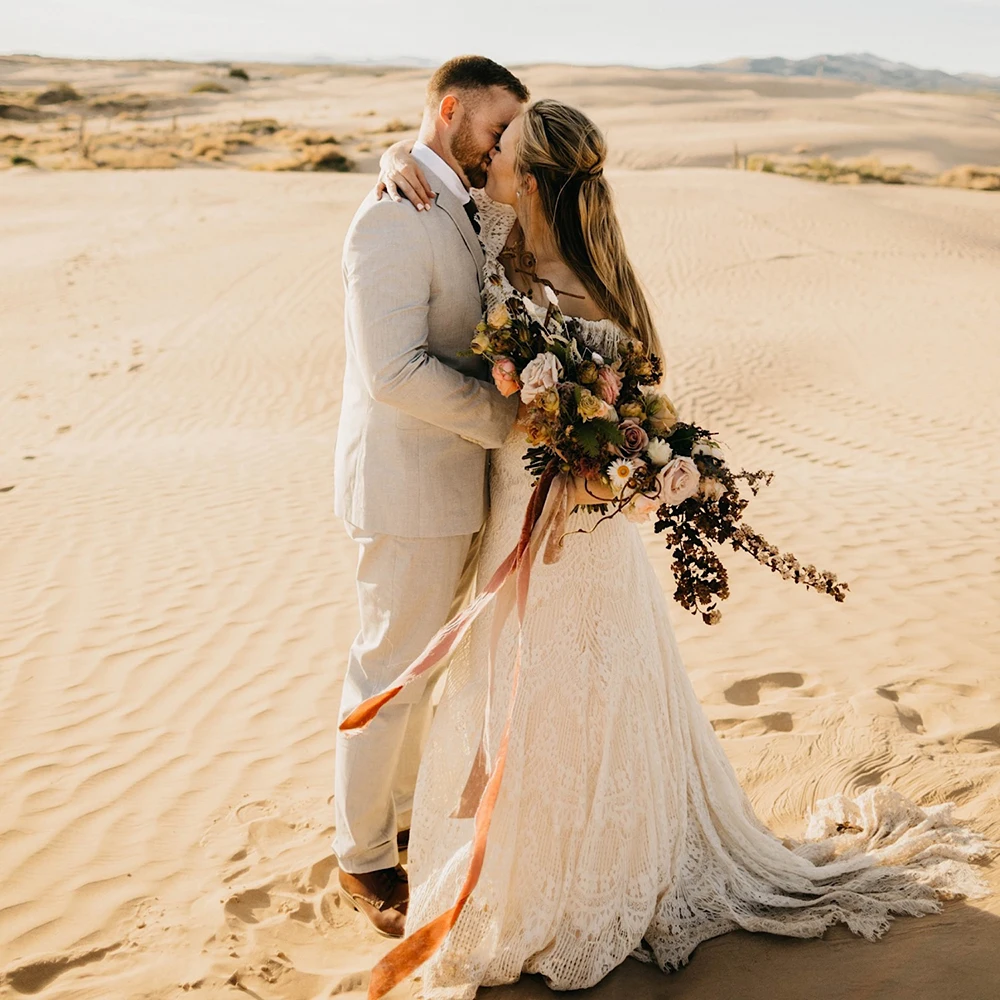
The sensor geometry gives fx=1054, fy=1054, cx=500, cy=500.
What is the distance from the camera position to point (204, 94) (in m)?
54.4

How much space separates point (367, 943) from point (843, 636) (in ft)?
9.88

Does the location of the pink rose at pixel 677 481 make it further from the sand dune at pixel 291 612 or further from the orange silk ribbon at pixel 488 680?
the sand dune at pixel 291 612

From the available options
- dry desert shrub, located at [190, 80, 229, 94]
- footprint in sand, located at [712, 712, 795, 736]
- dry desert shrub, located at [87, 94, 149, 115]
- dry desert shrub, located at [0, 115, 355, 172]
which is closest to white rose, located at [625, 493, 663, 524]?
footprint in sand, located at [712, 712, 795, 736]

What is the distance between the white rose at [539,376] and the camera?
2.54m

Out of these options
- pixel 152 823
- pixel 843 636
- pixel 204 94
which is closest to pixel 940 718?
pixel 843 636

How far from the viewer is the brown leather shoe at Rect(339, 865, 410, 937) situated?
3.24 meters

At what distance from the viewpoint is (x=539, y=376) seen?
99.7 inches

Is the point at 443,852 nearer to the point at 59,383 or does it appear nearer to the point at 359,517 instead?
the point at 359,517

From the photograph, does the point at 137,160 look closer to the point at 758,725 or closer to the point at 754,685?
the point at 754,685

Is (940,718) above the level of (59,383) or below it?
above

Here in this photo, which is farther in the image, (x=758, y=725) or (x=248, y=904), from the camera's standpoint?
(x=758, y=725)

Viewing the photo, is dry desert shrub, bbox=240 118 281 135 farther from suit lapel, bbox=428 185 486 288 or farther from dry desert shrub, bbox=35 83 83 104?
suit lapel, bbox=428 185 486 288

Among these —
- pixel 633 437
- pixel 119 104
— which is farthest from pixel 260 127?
pixel 633 437

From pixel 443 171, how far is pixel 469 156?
0.20m
